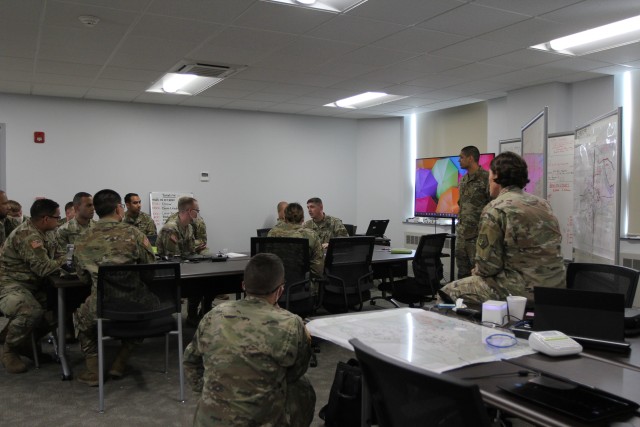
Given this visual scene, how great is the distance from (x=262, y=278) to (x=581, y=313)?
4.02 ft

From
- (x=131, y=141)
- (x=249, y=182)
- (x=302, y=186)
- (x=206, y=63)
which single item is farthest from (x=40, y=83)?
(x=302, y=186)

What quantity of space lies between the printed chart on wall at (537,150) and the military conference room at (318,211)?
0.04 metres

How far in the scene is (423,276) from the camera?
5.21 metres

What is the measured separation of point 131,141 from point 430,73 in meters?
4.55

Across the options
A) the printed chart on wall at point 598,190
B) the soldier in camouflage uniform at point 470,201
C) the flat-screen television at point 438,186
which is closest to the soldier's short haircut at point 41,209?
the soldier in camouflage uniform at point 470,201

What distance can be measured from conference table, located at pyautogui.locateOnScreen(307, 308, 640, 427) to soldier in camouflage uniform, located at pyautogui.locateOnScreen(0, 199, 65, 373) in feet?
9.17

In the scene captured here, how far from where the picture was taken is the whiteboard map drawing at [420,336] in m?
1.79

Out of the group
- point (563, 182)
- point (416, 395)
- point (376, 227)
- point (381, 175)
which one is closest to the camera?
point (416, 395)

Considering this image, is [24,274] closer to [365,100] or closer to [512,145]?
[365,100]

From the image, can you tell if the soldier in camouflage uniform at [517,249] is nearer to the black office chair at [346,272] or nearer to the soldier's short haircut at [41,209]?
the black office chair at [346,272]

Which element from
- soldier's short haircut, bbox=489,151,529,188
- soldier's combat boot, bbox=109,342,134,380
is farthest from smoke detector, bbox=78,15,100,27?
soldier's short haircut, bbox=489,151,529,188

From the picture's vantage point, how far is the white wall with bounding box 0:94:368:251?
7.29 meters

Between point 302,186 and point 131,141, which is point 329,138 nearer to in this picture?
point 302,186

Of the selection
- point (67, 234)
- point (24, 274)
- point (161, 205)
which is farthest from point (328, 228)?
point (24, 274)
